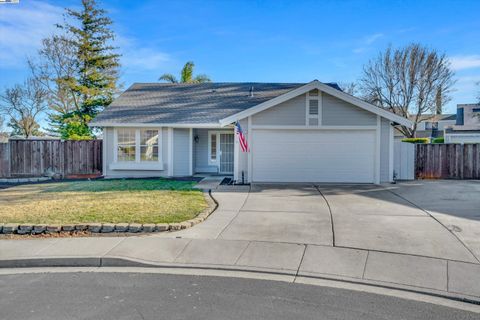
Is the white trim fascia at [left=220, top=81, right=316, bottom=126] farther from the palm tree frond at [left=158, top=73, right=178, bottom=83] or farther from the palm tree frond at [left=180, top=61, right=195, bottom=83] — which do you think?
the palm tree frond at [left=158, top=73, right=178, bottom=83]

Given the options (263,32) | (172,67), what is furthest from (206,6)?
(172,67)

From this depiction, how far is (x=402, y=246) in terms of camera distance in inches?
252

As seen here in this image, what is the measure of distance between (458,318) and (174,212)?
6203 millimetres

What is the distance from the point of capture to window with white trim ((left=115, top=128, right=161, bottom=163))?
17188mm

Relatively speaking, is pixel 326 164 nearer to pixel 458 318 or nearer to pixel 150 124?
pixel 150 124

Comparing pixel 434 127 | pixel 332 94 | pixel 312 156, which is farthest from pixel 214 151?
pixel 434 127

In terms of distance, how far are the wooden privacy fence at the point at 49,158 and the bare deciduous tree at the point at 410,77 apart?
23.0 meters

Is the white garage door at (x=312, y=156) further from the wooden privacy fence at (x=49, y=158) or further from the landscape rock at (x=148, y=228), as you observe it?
the wooden privacy fence at (x=49, y=158)

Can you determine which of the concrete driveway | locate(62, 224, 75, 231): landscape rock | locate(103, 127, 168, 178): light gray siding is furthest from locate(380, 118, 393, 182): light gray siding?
locate(62, 224, 75, 231): landscape rock

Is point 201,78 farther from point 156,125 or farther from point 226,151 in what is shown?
point 156,125

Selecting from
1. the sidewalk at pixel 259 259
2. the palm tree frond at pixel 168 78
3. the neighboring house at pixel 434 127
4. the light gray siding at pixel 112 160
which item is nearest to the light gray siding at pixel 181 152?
the light gray siding at pixel 112 160

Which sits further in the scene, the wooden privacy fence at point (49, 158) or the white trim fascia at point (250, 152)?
the wooden privacy fence at point (49, 158)

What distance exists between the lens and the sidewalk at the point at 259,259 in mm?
5078

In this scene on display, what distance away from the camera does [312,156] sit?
14.8 metres
